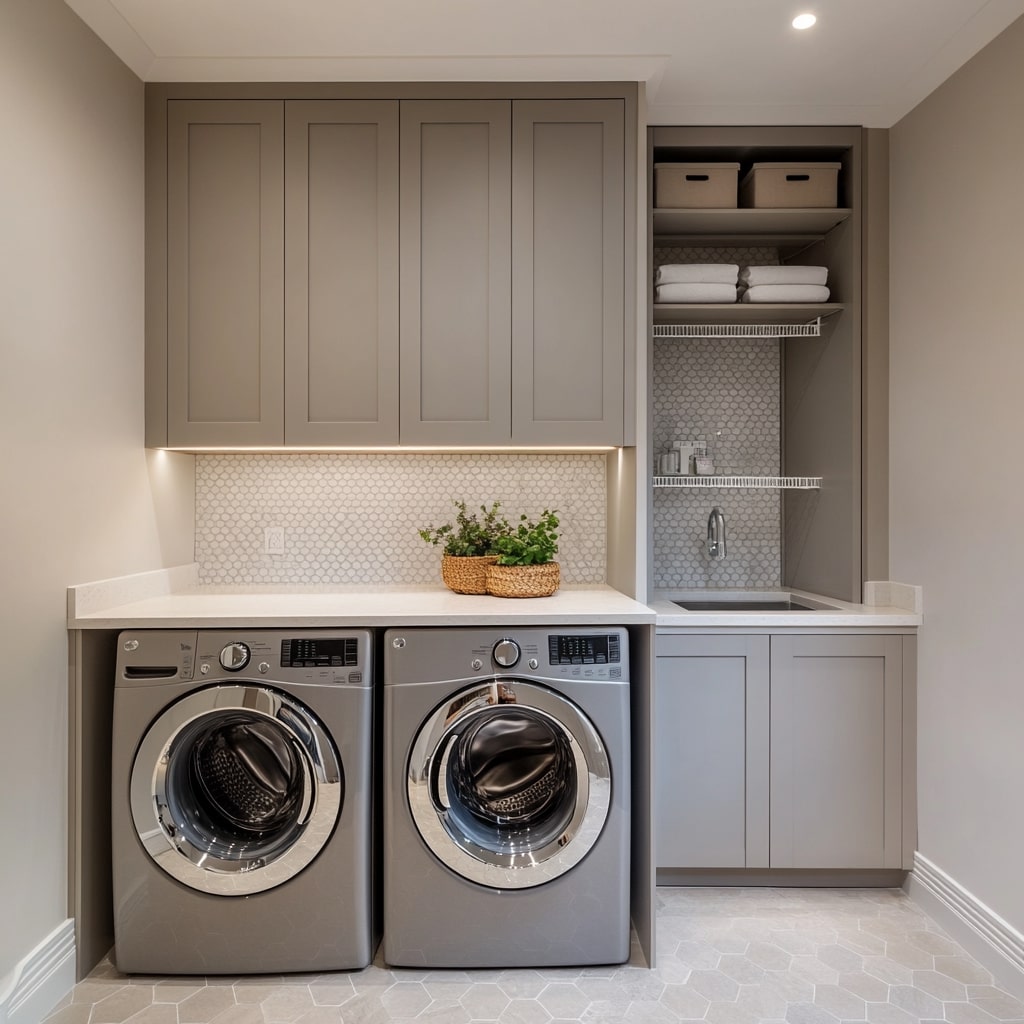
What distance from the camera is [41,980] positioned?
1810mm

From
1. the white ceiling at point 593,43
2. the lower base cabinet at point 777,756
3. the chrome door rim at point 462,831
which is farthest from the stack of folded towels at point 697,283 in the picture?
the chrome door rim at point 462,831

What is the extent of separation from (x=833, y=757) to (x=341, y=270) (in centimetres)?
225

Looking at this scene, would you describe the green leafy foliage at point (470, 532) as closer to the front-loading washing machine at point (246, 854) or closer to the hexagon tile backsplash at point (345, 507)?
the hexagon tile backsplash at point (345, 507)

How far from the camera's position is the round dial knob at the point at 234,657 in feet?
6.42

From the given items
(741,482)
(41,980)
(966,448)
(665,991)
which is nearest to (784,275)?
(741,482)

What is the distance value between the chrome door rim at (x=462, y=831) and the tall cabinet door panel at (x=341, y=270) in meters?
0.94

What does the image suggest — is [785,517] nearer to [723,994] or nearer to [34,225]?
[723,994]

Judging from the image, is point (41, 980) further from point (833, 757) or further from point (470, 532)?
point (833, 757)

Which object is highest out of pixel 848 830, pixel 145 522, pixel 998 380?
pixel 998 380

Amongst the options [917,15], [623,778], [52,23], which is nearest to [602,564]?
[623,778]

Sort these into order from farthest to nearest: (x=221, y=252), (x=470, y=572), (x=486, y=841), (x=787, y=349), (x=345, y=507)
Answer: (x=787, y=349) < (x=345, y=507) < (x=470, y=572) < (x=221, y=252) < (x=486, y=841)

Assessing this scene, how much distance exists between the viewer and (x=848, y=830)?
2393mm

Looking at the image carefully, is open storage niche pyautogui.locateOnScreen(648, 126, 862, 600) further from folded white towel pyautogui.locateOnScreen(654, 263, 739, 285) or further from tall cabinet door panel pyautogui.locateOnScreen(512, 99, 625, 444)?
tall cabinet door panel pyautogui.locateOnScreen(512, 99, 625, 444)

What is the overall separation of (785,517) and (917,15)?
169cm
